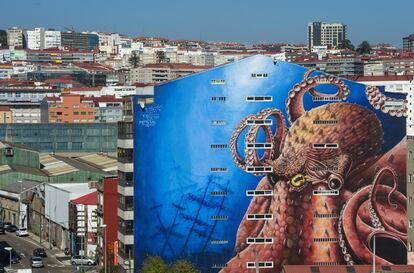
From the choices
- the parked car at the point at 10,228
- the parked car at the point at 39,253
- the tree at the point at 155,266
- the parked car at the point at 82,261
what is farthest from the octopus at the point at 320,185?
the parked car at the point at 10,228

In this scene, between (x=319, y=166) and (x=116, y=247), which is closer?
(x=319, y=166)

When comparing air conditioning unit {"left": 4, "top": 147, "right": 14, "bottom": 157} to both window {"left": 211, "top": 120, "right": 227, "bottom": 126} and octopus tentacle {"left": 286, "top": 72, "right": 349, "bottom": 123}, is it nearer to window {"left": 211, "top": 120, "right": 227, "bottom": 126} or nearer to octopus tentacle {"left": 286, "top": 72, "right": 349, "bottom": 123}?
window {"left": 211, "top": 120, "right": 227, "bottom": 126}

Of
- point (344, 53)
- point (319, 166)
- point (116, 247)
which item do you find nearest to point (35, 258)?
point (116, 247)

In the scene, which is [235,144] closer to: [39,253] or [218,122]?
[218,122]

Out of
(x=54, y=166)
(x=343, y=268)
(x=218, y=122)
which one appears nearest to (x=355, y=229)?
(x=343, y=268)

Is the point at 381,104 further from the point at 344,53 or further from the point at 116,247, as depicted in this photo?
the point at 344,53
